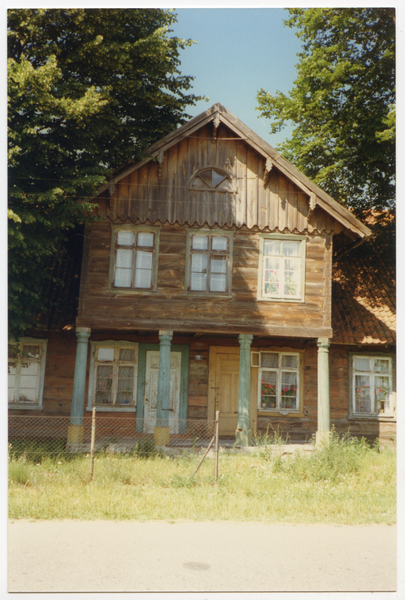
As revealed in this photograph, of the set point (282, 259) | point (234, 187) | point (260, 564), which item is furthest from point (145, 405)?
point (260, 564)

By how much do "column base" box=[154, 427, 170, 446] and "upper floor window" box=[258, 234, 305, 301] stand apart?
4.47 meters

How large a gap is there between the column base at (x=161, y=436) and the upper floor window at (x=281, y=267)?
447 centimetres

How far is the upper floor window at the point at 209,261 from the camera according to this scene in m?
14.3

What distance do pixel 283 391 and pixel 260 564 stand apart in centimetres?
1004

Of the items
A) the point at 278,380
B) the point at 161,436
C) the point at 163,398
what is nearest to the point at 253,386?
the point at 278,380

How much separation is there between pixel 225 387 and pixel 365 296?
5418 mm

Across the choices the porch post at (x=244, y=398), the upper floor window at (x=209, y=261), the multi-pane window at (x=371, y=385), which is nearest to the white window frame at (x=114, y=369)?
the upper floor window at (x=209, y=261)

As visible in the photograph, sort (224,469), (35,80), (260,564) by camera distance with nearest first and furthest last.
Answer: (260,564), (35,80), (224,469)

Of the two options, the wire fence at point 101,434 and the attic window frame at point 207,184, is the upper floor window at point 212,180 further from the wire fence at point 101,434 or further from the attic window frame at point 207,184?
the wire fence at point 101,434

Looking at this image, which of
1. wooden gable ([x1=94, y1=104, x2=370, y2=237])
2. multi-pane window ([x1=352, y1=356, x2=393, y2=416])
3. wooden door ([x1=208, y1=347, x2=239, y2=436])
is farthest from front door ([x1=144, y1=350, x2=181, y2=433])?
multi-pane window ([x1=352, y1=356, x2=393, y2=416])

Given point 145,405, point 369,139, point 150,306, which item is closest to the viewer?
point 150,306

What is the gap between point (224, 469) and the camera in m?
11.1

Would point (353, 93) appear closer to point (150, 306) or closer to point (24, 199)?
point (150, 306)

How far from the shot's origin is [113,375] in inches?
621
